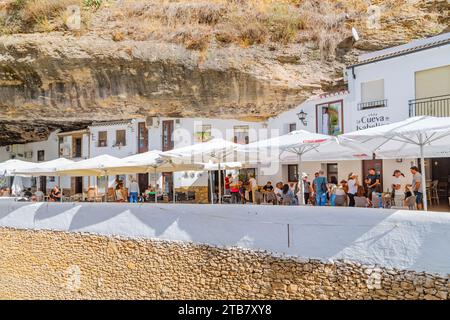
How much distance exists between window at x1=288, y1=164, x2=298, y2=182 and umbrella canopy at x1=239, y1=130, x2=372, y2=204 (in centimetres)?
571

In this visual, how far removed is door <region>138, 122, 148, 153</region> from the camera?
2447 centimetres

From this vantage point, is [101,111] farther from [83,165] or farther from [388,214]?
[388,214]

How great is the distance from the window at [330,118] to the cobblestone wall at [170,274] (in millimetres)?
8540

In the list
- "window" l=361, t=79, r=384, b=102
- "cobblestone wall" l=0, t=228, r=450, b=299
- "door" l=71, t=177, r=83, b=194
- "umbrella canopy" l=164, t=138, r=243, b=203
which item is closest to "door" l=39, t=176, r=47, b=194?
"door" l=71, t=177, r=83, b=194

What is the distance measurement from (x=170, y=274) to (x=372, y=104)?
9.31m

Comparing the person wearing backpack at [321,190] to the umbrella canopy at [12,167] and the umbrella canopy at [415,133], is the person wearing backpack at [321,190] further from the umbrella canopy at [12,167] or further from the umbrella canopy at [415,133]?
the umbrella canopy at [12,167]

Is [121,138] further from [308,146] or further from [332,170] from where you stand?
[308,146]

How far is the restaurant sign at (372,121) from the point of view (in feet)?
44.4

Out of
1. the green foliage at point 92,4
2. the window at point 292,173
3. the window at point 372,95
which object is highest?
the green foliage at point 92,4

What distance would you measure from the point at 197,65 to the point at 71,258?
7.79 metres

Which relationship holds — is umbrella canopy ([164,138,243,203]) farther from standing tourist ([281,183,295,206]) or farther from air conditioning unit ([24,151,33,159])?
air conditioning unit ([24,151,33,159])

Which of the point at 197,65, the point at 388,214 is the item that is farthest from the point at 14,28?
the point at 388,214

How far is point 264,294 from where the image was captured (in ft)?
26.6

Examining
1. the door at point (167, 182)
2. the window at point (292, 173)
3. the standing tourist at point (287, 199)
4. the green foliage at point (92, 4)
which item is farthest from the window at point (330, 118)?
the door at point (167, 182)
